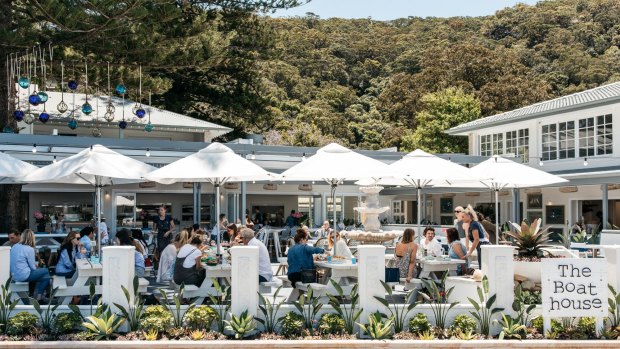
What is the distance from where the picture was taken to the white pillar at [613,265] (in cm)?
1070

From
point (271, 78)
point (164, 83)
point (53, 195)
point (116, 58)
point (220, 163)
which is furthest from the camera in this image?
point (271, 78)

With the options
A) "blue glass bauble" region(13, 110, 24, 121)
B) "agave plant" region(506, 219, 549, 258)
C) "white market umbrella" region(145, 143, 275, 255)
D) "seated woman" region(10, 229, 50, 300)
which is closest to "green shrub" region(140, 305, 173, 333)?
"seated woman" region(10, 229, 50, 300)

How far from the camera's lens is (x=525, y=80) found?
161 ft

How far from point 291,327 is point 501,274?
3.03m

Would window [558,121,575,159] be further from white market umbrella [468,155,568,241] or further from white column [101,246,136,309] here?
white column [101,246,136,309]

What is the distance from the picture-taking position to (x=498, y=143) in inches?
1246

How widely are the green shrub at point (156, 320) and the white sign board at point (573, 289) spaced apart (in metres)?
5.06

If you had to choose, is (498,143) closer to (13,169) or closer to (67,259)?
(13,169)

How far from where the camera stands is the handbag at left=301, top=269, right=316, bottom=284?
454 inches

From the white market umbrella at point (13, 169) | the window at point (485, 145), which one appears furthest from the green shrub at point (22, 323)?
the window at point (485, 145)

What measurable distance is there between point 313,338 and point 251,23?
24315 millimetres

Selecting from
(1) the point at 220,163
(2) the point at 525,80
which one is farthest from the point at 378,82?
(1) the point at 220,163

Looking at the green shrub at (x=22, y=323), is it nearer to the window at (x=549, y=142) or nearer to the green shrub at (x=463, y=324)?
the green shrub at (x=463, y=324)

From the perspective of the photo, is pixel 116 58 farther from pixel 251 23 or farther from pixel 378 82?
pixel 378 82
